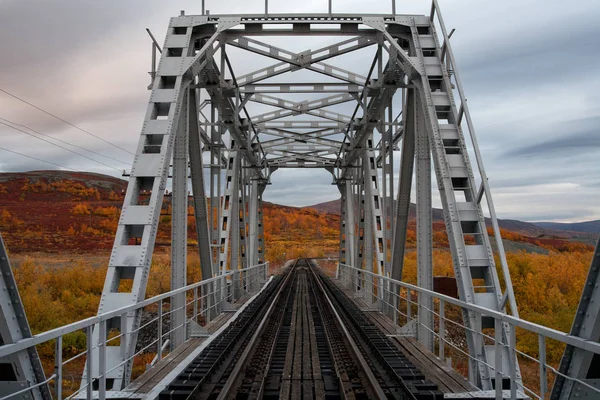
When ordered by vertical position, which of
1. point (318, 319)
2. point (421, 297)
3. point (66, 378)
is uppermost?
point (421, 297)

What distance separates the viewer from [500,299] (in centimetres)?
784

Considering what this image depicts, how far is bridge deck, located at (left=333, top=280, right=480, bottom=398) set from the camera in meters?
6.84

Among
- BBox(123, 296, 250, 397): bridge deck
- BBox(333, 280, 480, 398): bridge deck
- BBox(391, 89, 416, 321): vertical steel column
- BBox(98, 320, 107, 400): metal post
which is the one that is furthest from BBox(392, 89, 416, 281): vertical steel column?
BBox(98, 320, 107, 400): metal post

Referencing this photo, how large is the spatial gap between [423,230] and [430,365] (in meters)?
3.75

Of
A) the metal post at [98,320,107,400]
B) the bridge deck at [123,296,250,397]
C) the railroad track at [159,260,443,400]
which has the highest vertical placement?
the metal post at [98,320,107,400]

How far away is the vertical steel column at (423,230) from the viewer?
34.3ft

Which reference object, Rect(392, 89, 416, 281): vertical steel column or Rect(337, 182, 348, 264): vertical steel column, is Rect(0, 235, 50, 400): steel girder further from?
Rect(337, 182, 348, 264): vertical steel column

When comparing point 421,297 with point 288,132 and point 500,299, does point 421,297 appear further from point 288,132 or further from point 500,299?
point 288,132

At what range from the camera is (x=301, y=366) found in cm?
867

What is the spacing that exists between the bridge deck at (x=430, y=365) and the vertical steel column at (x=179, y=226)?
14.2 ft

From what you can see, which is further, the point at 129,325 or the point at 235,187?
the point at 235,187

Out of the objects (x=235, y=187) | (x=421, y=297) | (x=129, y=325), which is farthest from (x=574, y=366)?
(x=235, y=187)

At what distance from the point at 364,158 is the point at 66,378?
14.2 metres

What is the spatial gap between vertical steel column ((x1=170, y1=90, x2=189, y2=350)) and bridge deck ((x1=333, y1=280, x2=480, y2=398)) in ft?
14.2
